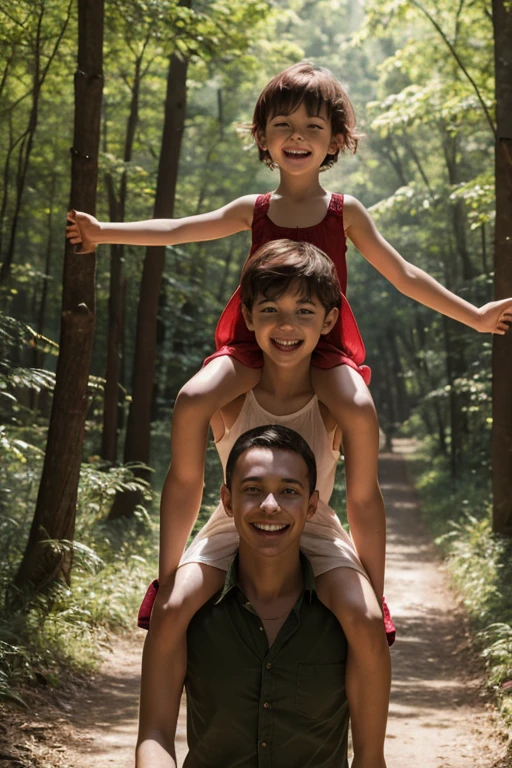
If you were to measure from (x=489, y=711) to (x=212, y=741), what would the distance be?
15.3 ft

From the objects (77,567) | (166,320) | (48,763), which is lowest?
(48,763)

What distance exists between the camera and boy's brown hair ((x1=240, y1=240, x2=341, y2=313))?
11.3 ft

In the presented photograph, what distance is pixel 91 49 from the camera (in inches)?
306

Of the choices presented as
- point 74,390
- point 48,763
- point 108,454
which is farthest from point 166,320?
point 48,763

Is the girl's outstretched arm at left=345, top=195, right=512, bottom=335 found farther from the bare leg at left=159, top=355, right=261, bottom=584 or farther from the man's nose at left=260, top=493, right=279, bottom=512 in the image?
the man's nose at left=260, top=493, right=279, bottom=512

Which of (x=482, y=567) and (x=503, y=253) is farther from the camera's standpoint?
(x=482, y=567)

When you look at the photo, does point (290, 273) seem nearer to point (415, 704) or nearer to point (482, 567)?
point (415, 704)

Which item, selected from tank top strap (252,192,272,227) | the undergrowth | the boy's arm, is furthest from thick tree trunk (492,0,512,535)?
the boy's arm

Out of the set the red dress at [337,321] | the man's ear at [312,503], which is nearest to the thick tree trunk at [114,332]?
the red dress at [337,321]

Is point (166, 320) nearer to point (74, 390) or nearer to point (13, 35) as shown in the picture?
point (13, 35)

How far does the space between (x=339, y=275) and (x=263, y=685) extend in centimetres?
174

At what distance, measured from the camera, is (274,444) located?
10.4 feet

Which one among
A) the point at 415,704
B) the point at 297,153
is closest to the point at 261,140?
the point at 297,153

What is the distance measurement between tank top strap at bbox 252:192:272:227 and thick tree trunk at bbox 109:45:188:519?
895 centimetres
